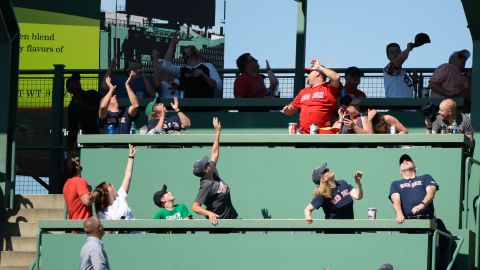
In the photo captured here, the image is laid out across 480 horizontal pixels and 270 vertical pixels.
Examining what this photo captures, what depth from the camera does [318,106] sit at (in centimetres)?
2008

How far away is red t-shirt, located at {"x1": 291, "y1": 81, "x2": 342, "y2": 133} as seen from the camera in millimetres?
20078

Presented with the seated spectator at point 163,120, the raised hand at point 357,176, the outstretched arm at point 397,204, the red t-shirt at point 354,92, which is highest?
the red t-shirt at point 354,92

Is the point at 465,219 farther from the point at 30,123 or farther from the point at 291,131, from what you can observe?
the point at 30,123

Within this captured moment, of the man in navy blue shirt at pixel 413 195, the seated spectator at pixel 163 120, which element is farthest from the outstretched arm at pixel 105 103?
the man in navy blue shirt at pixel 413 195

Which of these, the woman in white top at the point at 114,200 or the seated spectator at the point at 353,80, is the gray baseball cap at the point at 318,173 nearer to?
the woman in white top at the point at 114,200

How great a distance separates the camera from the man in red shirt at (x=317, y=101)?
65.8 ft

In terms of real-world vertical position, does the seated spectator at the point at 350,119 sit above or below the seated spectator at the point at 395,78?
below

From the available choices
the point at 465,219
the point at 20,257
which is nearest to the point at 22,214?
the point at 20,257

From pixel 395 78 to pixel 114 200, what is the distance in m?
5.06

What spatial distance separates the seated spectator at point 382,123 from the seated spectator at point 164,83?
12.0ft

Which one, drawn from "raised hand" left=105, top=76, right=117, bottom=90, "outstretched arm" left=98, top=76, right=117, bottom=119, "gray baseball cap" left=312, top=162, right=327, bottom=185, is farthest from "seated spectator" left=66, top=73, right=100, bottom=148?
"gray baseball cap" left=312, top=162, right=327, bottom=185

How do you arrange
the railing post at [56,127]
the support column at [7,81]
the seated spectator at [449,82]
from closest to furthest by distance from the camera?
the seated spectator at [449,82]
the support column at [7,81]
the railing post at [56,127]

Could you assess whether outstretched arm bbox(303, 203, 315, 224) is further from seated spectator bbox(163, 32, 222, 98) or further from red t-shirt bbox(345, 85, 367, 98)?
seated spectator bbox(163, 32, 222, 98)

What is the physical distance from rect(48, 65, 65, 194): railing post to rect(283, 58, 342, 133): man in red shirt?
12.8 feet
